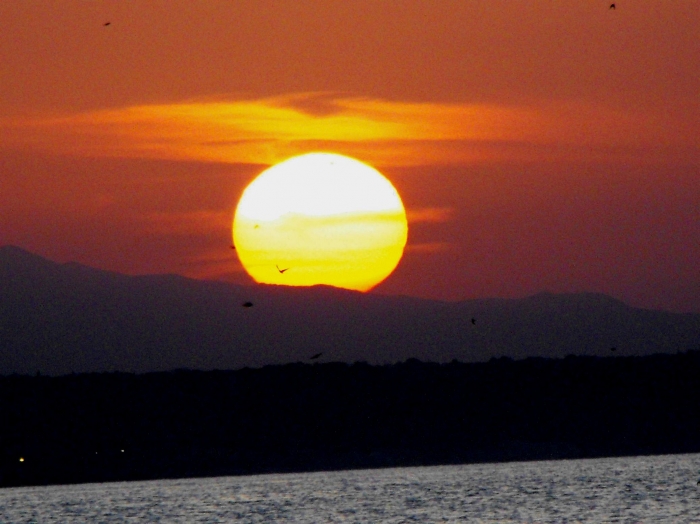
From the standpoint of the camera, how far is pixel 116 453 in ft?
652

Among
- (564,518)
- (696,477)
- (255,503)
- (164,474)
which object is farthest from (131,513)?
(164,474)

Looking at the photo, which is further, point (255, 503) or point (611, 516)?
point (255, 503)

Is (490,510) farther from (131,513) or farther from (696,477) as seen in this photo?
(696,477)

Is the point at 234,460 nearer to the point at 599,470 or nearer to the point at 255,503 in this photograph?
the point at 599,470

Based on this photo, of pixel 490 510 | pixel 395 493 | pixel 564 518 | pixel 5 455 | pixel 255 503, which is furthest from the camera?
pixel 5 455

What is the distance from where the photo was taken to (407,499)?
132125 mm

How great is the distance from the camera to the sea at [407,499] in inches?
4361

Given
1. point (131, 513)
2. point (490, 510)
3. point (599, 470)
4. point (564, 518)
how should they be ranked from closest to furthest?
point (564, 518) → point (490, 510) → point (131, 513) → point (599, 470)

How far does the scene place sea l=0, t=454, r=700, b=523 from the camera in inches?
4361

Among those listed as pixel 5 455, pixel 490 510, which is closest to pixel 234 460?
pixel 5 455

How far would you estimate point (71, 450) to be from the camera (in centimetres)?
19600

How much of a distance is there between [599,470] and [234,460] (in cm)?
4782

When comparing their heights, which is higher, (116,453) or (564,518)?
(116,453)

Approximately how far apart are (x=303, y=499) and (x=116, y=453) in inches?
2594
